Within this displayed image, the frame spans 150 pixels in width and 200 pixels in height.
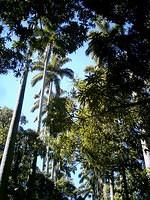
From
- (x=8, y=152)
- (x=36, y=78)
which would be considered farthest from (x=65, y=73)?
(x=8, y=152)

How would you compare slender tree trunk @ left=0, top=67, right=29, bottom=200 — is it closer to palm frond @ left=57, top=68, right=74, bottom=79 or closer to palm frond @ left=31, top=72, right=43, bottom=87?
palm frond @ left=31, top=72, right=43, bottom=87

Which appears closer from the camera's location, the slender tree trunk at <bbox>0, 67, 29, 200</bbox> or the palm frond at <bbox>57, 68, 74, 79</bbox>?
the slender tree trunk at <bbox>0, 67, 29, 200</bbox>

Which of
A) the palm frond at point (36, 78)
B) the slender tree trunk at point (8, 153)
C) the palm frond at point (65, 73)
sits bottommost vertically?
the slender tree trunk at point (8, 153)

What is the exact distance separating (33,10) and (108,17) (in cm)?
241

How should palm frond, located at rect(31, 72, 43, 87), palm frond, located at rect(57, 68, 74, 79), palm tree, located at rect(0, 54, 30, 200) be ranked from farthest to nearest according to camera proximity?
palm frond, located at rect(57, 68, 74, 79), palm frond, located at rect(31, 72, 43, 87), palm tree, located at rect(0, 54, 30, 200)

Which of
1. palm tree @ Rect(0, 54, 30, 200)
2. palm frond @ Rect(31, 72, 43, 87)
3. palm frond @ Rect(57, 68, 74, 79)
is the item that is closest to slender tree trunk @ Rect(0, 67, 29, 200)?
palm tree @ Rect(0, 54, 30, 200)

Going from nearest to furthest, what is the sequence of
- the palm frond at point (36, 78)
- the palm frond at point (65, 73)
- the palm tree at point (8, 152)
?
the palm tree at point (8, 152), the palm frond at point (36, 78), the palm frond at point (65, 73)

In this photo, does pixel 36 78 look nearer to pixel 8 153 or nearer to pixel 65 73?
pixel 65 73

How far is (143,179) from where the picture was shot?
1118cm

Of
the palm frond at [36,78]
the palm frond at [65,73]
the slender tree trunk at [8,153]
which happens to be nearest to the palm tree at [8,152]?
the slender tree trunk at [8,153]

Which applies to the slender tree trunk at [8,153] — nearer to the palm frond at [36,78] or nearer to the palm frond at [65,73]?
the palm frond at [36,78]

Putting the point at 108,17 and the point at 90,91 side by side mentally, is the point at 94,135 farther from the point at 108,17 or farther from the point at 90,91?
the point at 108,17

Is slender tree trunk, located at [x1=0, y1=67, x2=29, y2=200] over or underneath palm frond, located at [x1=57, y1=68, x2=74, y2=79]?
underneath

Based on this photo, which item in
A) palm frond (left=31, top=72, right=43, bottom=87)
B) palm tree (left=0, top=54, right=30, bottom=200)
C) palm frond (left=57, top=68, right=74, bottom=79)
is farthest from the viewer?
palm frond (left=57, top=68, right=74, bottom=79)
